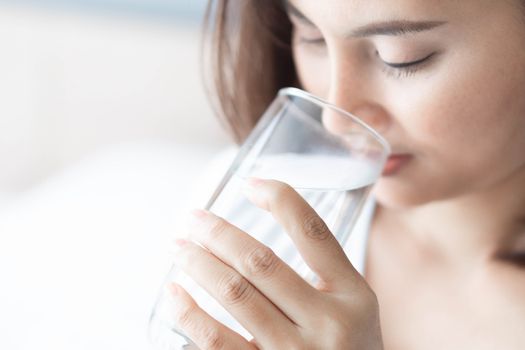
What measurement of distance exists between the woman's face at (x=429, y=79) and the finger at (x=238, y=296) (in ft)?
0.95

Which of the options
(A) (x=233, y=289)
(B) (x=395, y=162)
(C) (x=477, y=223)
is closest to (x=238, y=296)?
(A) (x=233, y=289)

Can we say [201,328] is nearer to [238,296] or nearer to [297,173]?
[238,296]

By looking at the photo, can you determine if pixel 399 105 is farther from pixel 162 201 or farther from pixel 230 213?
pixel 162 201

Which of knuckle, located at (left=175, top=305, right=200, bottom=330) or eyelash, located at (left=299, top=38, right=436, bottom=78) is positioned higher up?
eyelash, located at (left=299, top=38, right=436, bottom=78)

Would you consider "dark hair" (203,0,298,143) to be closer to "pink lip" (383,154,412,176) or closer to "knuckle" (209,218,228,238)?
"pink lip" (383,154,412,176)

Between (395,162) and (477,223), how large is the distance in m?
0.29

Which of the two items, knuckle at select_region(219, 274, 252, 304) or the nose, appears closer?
knuckle at select_region(219, 274, 252, 304)

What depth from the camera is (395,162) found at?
1053 mm

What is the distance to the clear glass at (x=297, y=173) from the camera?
86cm

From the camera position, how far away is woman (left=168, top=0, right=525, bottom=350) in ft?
2.69

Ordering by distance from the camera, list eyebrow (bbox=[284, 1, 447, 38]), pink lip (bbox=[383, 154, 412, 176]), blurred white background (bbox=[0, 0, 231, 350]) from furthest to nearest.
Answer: blurred white background (bbox=[0, 0, 231, 350]), pink lip (bbox=[383, 154, 412, 176]), eyebrow (bbox=[284, 1, 447, 38])

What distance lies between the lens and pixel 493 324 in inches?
47.4

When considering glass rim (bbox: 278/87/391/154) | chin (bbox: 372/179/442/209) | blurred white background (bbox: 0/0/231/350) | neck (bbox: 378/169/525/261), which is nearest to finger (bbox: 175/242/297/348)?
glass rim (bbox: 278/87/391/154)

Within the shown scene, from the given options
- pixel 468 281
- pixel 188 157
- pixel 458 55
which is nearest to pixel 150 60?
pixel 188 157
